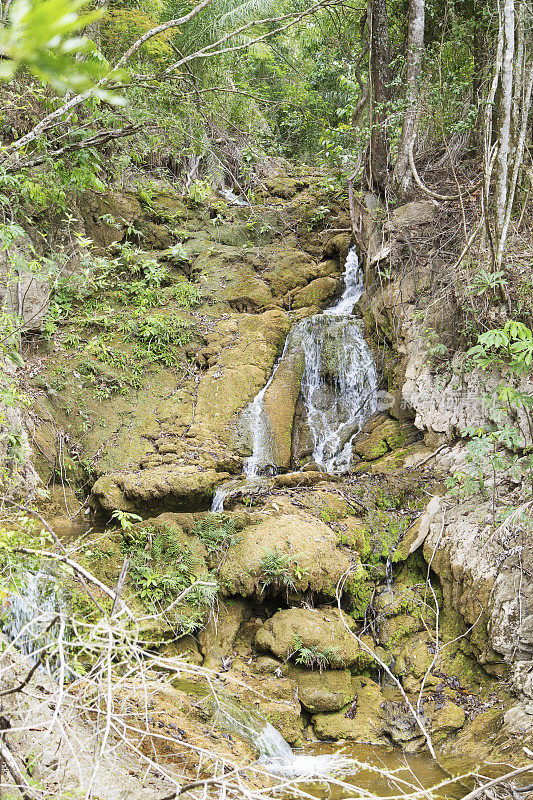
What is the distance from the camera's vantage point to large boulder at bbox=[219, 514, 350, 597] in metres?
6.03

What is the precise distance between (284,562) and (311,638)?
0.79m

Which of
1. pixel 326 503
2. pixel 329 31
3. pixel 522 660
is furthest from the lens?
pixel 329 31

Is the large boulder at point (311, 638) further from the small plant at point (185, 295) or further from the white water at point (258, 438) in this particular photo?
the small plant at point (185, 295)

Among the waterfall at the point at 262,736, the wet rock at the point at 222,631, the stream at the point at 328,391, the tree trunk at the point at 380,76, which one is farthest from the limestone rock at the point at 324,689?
the tree trunk at the point at 380,76

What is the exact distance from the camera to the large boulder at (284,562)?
6.03 meters

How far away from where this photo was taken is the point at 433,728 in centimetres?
507

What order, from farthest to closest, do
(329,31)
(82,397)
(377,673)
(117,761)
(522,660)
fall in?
(329,31) < (82,397) < (377,673) < (522,660) < (117,761)

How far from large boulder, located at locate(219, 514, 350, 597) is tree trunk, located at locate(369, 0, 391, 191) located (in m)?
6.40

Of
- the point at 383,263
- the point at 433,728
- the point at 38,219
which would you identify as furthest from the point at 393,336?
the point at 38,219

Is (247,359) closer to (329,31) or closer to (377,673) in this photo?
(377,673)

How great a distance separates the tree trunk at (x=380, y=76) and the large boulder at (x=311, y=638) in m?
7.24

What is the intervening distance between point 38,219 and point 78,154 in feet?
18.1

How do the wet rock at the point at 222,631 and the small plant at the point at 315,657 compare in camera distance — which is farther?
the wet rock at the point at 222,631

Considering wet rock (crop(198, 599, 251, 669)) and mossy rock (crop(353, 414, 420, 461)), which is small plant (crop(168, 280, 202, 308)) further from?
wet rock (crop(198, 599, 251, 669))
